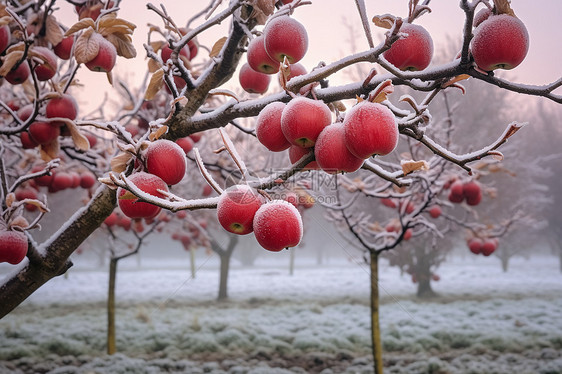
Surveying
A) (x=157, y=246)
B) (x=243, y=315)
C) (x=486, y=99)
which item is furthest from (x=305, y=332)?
(x=157, y=246)

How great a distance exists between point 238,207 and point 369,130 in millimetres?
477

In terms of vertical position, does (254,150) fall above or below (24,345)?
above

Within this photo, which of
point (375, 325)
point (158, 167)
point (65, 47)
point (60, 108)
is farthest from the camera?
point (375, 325)

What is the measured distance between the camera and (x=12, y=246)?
6.22ft

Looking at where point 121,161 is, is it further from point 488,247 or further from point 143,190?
point 488,247

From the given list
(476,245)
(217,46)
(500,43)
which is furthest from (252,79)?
(476,245)

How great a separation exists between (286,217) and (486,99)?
61.5 feet

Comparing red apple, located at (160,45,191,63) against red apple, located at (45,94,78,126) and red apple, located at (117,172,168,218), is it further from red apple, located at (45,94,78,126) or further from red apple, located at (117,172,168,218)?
red apple, located at (117,172,168,218)

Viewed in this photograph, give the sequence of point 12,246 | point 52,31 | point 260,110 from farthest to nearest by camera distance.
→ point 52,31 < point 12,246 < point 260,110

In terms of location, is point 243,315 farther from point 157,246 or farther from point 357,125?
point 157,246

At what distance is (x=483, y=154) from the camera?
1.23m

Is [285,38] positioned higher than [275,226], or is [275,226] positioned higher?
[285,38]

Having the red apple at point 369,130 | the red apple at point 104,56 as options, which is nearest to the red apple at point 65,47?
the red apple at point 104,56

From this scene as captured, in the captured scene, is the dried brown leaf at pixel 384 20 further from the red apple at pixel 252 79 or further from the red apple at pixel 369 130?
the red apple at pixel 252 79
